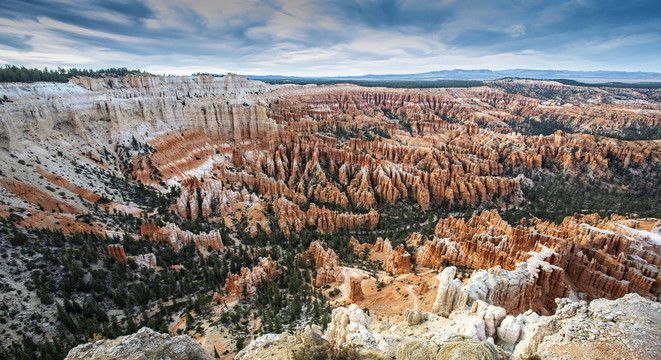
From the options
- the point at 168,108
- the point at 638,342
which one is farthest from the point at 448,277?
the point at 168,108

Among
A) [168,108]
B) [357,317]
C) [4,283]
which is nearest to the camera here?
[357,317]

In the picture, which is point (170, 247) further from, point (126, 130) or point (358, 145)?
point (358, 145)

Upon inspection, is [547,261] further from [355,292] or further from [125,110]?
[125,110]

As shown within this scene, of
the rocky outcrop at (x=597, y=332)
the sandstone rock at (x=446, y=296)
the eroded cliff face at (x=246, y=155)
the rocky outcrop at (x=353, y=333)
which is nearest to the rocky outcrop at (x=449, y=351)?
the rocky outcrop at (x=353, y=333)

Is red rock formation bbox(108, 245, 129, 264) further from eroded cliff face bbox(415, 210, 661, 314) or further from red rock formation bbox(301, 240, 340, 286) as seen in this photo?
eroded cliff face bbox(415, 210, 661, 314)

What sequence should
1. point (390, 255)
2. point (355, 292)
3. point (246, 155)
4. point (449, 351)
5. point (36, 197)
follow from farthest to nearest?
point (246, 155) < point (390, 255) < point (36, 197) < point (355, 292) < point (449, 351)

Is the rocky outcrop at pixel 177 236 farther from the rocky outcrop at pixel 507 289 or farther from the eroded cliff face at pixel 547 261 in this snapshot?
the rocky outcrop at pixel 507 289

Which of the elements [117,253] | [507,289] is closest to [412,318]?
[507,289]

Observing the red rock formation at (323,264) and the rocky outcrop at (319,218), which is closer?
the red rock formation at (323,264)
